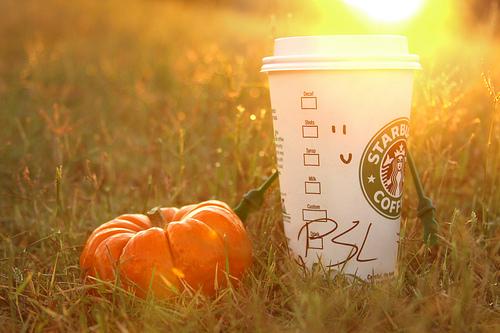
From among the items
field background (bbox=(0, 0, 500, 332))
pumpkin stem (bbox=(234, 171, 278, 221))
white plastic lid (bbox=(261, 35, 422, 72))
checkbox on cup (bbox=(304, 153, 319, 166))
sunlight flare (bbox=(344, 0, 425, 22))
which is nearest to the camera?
field background (bbox=(0, 0, 500, 332))

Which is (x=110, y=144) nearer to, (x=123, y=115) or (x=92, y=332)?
(x=123, y=115)

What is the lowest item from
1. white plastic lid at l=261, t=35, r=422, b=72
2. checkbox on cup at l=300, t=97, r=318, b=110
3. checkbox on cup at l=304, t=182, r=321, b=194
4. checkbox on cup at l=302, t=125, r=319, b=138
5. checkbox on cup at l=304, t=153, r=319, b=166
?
checkbox on cup at l=304, t=182, r=321, b=194

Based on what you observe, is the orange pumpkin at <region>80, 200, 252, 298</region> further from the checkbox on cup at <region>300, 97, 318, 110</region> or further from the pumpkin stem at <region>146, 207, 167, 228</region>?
the checkbox on cup at <region>300, 97, 318, 110</region>

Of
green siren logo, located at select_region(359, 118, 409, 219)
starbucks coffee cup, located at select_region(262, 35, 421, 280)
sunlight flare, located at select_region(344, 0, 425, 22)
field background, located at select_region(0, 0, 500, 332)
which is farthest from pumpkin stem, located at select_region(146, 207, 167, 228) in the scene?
sunlight flare, located at select_region(344, 0, 425, 22)

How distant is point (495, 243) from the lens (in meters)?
2.24

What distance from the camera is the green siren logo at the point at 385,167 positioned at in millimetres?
2021

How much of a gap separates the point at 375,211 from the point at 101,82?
339cm

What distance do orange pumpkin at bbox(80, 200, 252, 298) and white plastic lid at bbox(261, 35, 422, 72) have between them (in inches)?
21.7

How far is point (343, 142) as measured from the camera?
200cm

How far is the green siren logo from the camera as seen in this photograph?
2.02 m

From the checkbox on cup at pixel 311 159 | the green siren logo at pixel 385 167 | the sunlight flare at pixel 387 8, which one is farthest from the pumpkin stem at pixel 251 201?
the sunlight flare at pixel 387 8

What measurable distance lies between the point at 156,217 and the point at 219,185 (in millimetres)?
809

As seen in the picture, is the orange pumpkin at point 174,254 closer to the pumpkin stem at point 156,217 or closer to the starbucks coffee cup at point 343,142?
the pumpkin stem at point 156,217

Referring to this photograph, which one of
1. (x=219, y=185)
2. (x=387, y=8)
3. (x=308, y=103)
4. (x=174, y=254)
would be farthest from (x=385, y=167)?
(x=387, y=8)
